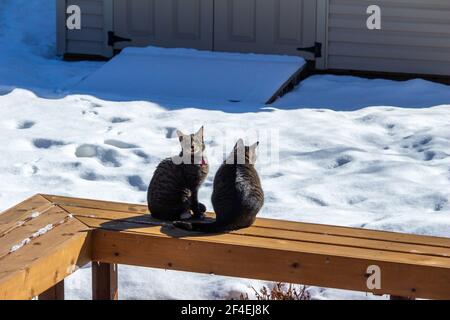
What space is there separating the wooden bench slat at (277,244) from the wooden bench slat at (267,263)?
0.08ft

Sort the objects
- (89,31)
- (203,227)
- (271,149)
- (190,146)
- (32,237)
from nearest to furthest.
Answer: (32,237) → (203,227) → (190,146) → (271,149) → (89,31)

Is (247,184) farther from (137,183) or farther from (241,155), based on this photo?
(137,183)

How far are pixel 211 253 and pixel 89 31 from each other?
7.29 m

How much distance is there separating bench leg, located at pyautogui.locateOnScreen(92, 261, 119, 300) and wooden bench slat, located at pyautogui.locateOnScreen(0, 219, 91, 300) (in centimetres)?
21

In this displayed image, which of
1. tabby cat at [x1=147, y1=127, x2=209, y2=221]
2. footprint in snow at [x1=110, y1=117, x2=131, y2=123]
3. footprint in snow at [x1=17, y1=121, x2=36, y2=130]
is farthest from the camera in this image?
footprint in snow at [x1=110, y1=117, x2=131, y2=123]

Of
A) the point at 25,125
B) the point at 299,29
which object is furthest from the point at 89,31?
→ the point at 25,125

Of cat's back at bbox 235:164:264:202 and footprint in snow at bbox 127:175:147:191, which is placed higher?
cat's back at bbox 235:164:264:202

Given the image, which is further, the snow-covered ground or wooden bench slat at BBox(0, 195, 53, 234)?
the snow-covered ground

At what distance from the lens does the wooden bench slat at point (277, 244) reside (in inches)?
175

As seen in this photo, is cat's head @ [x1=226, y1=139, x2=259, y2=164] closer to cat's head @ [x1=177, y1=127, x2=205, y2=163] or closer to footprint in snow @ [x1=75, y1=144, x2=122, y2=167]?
cat's head @ [x1=177, y1=127, x2=205, y2=163]

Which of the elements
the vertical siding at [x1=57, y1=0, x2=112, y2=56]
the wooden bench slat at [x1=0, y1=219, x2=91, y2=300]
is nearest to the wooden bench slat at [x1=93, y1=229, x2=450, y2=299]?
the wooden bench slat at [x1=0, y1=219, x2=91, y2=300]

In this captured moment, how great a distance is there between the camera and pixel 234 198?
4828mm

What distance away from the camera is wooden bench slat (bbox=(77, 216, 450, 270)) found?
4449 mm
